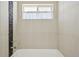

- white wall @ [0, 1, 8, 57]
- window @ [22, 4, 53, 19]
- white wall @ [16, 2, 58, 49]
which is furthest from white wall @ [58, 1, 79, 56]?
white wall @ [0, 1, 8, 57]

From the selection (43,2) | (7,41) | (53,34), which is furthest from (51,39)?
(7,41)

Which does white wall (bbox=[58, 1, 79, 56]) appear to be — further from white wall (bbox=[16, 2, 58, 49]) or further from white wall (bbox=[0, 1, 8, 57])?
white wall (bbox=[0, 1, 8, 57])

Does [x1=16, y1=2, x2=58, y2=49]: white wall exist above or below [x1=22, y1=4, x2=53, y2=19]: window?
below

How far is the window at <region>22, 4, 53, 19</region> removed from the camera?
2289 millimetres

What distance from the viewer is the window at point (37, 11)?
2289 mm

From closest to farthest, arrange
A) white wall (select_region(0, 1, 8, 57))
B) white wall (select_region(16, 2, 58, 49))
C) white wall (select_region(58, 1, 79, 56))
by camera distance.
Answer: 1. white wall (select_region(0, 1, 8, 57))
2. white wall (select_region(58, 1, 79, 56))
3. white wall (select_region(16, 2, 58, 49))

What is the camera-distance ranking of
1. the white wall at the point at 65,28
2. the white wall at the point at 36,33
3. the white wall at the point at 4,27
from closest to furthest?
the white wall at the point at 4,27, the white wall at the point at 65,28, the white wall at the point at 36,33

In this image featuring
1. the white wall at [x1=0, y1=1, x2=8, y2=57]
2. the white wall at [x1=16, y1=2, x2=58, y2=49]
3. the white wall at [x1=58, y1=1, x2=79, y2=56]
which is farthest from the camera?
the white wall at [x1=16, y1=2, x2=58, y2=49]

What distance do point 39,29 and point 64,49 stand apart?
1.87 ft

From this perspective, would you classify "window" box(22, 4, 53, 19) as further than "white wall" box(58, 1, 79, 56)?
Yes

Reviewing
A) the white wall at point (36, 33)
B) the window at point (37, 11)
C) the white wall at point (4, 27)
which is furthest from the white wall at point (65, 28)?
the white wall at point (4, 27)

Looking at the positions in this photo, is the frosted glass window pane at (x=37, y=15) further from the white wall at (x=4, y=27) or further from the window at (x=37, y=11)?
the white wall at (x=4, y=27)

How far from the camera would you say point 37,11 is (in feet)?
7.65

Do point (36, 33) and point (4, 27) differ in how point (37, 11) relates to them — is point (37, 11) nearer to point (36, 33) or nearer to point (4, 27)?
point (36, 33)
